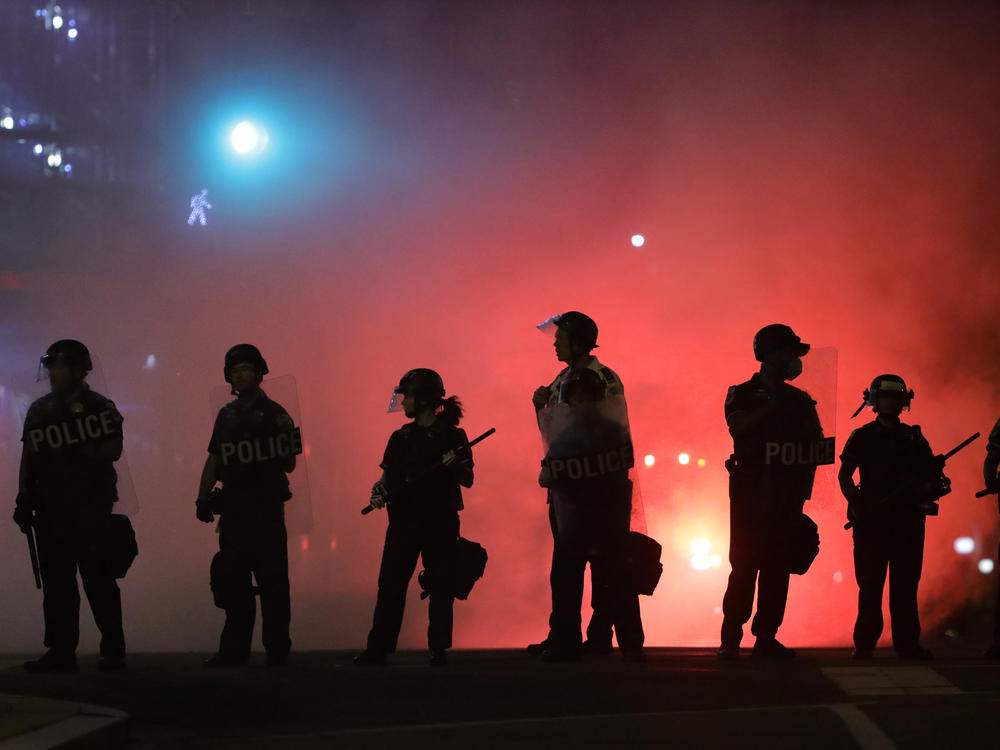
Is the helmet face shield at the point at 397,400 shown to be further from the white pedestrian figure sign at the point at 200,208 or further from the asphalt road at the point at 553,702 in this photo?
the white pedestrian figure sign at the point at 200,208

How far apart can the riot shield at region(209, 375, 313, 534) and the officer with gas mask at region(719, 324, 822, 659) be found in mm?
2151

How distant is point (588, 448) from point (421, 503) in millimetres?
885

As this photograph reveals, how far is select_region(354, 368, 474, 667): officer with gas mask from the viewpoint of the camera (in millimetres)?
7672

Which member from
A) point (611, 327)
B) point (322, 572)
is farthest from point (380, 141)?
point (322, 572)

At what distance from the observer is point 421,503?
769 cm

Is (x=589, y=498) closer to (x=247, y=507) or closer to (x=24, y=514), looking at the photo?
(x=247, y=507)

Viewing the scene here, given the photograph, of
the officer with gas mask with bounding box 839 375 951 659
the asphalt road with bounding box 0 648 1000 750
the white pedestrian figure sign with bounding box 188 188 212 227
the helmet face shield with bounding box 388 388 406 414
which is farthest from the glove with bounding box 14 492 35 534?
the white pedestrian figure sign with bounding box 188 188 212 227

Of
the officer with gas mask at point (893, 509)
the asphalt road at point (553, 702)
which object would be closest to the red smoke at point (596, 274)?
the officer with gas mask at point (893, 509)

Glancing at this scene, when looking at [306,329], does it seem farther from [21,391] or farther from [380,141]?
[21,391]

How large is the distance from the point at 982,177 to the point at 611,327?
3.53 metres

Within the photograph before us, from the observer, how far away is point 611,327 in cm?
1469

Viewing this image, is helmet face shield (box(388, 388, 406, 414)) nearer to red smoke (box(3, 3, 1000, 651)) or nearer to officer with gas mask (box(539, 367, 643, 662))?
officer with gas mask (box(539, 367, 643, 662))

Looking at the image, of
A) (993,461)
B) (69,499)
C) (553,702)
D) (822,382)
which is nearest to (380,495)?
(69,499)

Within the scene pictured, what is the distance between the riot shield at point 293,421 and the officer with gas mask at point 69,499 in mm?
542
